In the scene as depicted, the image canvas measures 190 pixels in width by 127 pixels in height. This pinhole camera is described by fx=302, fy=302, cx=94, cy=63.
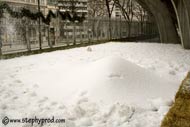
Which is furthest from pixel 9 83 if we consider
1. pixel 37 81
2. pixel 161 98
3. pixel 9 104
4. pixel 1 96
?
pixel 161 98

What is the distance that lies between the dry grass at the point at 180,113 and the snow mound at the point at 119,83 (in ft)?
6.36

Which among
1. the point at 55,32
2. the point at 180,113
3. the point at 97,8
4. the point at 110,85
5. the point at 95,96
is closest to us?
Result: the point at 180,113

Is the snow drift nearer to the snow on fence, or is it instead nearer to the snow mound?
the snow mound

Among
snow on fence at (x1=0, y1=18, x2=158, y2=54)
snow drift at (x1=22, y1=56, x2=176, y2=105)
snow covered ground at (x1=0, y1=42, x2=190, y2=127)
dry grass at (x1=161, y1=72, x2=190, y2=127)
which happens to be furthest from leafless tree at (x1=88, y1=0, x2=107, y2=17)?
dry grass at (x1=161, y1=72, x2=190, y2=127)

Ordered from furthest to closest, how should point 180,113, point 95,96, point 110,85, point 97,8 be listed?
point 97,8 < point 110,85 < point 95,96 < point 180,113

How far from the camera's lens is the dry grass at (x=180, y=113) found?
3146 mm

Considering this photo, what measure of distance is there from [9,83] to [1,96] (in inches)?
48.6

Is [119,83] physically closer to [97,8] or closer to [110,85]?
[110,85]

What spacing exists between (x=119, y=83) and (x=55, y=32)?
1757cm

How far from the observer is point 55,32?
23.0 meters

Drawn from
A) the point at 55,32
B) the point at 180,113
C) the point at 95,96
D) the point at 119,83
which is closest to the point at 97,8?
the point at 55,32

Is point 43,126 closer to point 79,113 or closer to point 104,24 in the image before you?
point 79,113

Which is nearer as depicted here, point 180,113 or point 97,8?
point 180,113

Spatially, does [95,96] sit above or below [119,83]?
below
